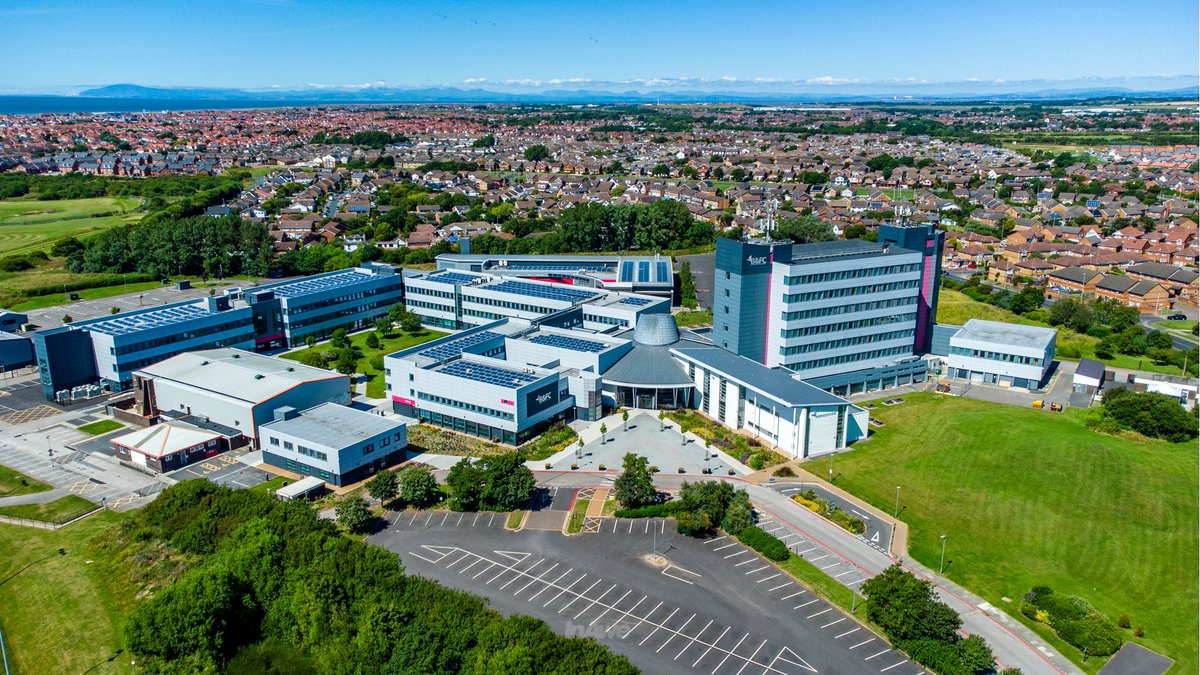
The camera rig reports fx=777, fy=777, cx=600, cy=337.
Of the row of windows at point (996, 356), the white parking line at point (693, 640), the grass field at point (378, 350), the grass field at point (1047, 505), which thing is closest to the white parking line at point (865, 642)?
the white parking line at point (693, 640)

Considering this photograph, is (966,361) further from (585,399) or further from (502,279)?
(502,279)

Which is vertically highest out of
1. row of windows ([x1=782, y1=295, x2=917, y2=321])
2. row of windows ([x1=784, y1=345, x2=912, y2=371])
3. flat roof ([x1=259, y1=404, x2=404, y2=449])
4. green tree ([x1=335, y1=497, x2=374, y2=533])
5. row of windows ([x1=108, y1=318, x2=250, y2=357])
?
row of windows ([x1=782, y1=295, x2=917, y2=321])

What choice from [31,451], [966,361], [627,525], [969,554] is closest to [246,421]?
[31,451]

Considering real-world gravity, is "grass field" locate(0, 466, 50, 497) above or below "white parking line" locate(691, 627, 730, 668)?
above

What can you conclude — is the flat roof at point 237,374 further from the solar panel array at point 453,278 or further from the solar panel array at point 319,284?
the solar panel array at point 453,278

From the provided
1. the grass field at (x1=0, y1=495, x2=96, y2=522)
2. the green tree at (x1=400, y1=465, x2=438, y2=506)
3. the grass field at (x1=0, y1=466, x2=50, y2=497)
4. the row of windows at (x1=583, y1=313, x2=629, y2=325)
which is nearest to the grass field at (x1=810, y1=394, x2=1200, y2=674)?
the row of windows at (x1=583, y1=313, x2=629, y2=325)

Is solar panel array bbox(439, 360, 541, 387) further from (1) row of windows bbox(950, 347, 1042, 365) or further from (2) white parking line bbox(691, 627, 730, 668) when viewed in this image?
(1) row of windows bbox(950, 347, 1042, 365)
